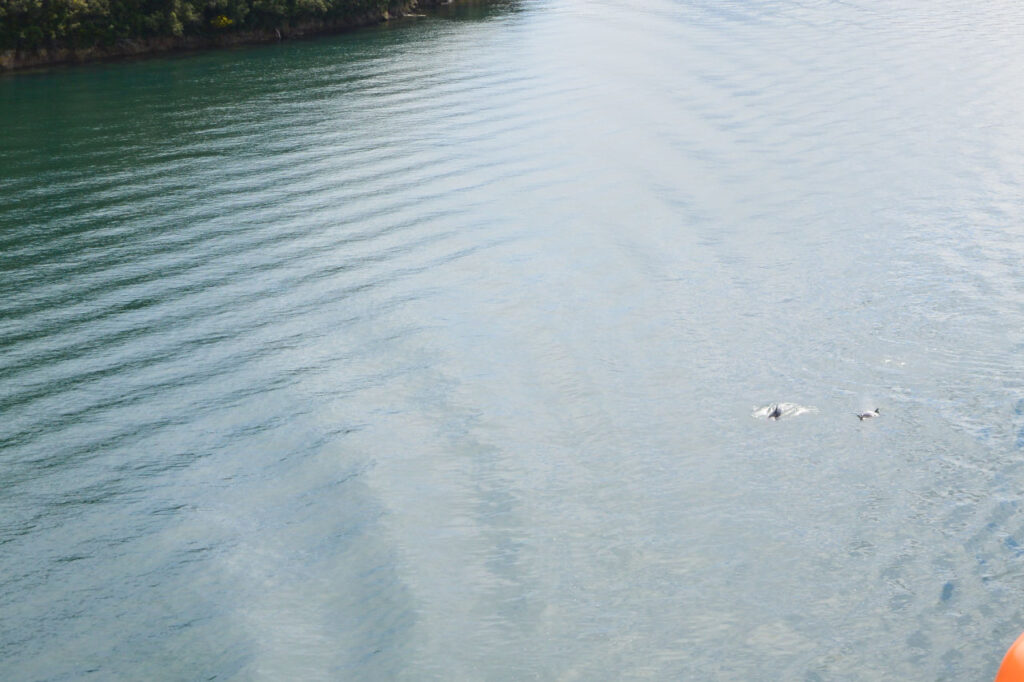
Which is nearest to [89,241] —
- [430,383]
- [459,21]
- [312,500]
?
[430,383]

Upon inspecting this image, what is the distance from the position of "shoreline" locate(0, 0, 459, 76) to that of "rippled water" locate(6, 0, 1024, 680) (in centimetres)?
1771

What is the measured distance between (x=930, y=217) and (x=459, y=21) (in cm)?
4851

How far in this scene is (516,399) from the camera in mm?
21094

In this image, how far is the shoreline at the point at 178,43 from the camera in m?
56.4

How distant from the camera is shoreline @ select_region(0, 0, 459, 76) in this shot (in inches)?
2222

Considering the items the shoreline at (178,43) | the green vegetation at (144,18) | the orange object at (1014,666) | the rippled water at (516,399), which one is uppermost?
the green vegetation at (144,18)

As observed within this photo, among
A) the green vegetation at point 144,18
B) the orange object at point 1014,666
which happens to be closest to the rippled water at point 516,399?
the orange object at point 1014,666

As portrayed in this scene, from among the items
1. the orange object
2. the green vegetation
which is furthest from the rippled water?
the green vegetation

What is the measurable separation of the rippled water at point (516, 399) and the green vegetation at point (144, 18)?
57.9ft

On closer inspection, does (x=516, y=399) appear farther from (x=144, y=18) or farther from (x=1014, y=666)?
(x=144, y=18)

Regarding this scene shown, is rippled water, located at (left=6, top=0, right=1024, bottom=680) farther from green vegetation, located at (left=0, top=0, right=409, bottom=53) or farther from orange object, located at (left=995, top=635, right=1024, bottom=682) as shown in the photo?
green vegetation, located at (left=0, top=0, right=409, bottom=53)

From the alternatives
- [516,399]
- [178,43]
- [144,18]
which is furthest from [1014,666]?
[178,43]

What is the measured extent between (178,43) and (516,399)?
50.1 metres

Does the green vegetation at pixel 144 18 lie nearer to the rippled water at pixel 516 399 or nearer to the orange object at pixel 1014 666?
the rippled water at pixel 516 399
